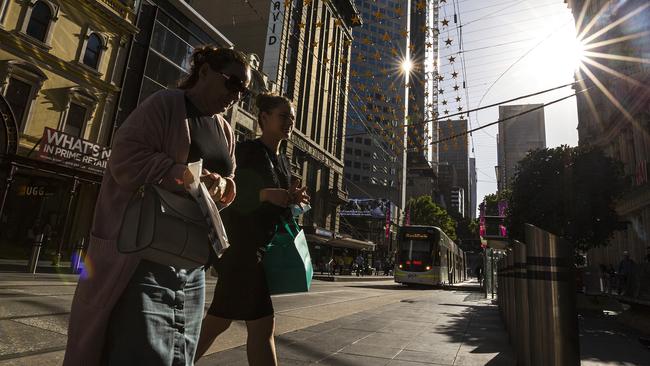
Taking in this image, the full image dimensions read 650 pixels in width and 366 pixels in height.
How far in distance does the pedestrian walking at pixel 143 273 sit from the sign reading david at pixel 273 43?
29852 mm

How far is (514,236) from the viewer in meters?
17.0

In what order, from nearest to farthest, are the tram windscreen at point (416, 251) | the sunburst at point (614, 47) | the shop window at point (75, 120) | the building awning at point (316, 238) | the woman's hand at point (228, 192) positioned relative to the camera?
the woman's hand at point (228, 192), the shop window at point (75, 120), the tram windscreen at point (416, 251), the sunburst at point (614, 47), the building awning at point (316, 238)

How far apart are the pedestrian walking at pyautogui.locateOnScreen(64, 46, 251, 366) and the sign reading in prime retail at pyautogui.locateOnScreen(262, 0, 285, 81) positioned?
97.9 ft

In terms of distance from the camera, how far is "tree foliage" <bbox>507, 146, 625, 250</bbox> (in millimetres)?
13539

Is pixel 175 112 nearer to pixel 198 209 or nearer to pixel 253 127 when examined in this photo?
pixel 198 209

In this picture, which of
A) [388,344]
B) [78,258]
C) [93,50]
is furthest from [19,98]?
[388,344]

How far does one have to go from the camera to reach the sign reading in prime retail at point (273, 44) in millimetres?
30775

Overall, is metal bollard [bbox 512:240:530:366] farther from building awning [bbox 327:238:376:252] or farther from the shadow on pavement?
building awning [bbox 327:238:376:252]

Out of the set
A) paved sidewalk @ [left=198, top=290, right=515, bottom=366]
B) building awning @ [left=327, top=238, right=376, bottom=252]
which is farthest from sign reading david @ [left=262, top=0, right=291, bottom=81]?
paved sidewalk @ [left=198, top=290, right=515, bottom=366]

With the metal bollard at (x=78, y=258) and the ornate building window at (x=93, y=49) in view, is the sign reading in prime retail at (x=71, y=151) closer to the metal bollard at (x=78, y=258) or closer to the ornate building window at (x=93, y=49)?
the metal bollard at (x=78, y=258)

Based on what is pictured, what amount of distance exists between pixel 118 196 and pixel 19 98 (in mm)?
16833

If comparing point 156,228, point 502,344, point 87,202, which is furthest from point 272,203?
point 87,202

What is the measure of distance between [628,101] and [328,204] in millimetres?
26803

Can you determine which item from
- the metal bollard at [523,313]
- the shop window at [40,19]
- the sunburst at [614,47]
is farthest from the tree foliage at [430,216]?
the metal bollard at [523,313]
